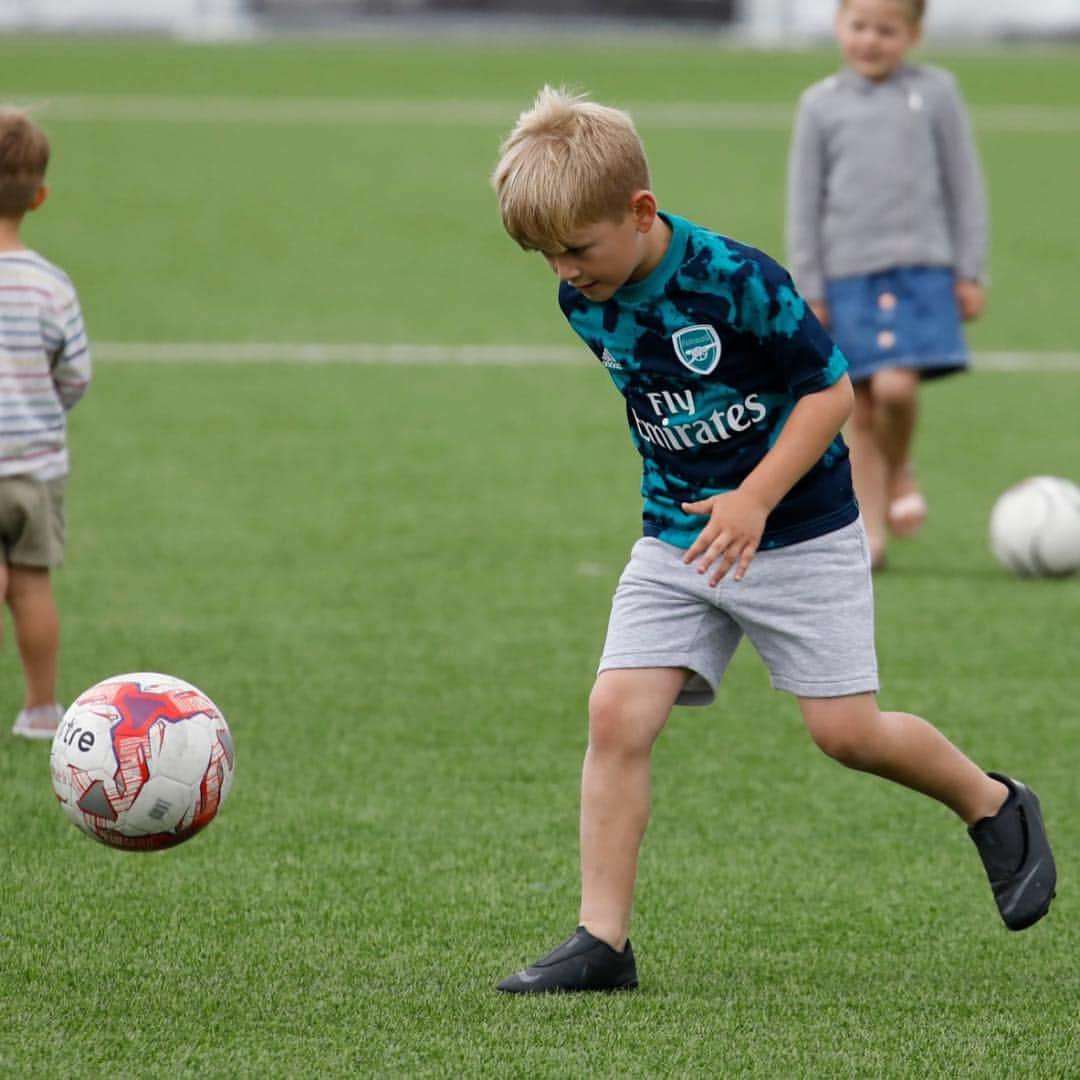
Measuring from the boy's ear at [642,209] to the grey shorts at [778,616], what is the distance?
1.85ft

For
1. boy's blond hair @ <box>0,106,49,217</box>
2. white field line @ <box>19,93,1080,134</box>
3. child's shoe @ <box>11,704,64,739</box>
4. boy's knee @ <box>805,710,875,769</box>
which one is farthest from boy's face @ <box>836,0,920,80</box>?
white field line @ <box>19,93,1080,134</box>

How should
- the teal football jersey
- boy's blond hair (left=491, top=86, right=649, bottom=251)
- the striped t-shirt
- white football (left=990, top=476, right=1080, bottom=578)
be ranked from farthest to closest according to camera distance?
1. white football (left=990, top=476, right=1080, bottom=578)
2. the striped t-shirt
3. the teal football jersey
4. boy's blond hair (left=491, top=86, right=649, bottom=251)

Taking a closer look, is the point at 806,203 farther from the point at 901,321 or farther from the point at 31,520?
the point at 31,520

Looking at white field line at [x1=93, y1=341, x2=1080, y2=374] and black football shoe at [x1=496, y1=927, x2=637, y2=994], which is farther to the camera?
white field line at [x1=93, y1=341, x2=1080, y2=374]

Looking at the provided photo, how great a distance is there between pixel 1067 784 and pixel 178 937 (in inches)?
83.1

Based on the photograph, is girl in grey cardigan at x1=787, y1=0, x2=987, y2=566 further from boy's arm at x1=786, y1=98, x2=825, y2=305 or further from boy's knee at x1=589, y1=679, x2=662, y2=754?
boy's knee at x1=589, y1=679, x2=662, y2=754

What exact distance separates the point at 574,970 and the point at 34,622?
196cm

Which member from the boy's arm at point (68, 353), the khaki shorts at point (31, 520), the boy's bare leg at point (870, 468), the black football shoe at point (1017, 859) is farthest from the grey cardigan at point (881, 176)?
the black football shoe at point (1017, 859)

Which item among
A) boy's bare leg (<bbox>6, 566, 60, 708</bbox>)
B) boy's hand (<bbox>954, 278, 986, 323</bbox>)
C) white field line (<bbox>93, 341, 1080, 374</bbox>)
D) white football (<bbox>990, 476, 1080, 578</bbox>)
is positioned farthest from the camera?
white field line (<bbox>93, 341, 1080, 374</bbox>)

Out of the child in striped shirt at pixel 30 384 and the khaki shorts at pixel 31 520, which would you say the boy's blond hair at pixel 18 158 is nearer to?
the child in striped shirt at pixel 30 384

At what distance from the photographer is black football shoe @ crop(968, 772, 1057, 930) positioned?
3.81 m

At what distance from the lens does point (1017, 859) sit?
386cm

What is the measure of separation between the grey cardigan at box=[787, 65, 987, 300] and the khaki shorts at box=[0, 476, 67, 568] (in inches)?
110

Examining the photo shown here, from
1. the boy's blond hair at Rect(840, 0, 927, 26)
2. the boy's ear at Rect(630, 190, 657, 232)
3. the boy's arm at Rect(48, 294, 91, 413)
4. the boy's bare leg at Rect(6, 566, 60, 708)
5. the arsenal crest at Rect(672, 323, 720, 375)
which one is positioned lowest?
the boy's bare leg at Rect(6, 566, 60, 708)
